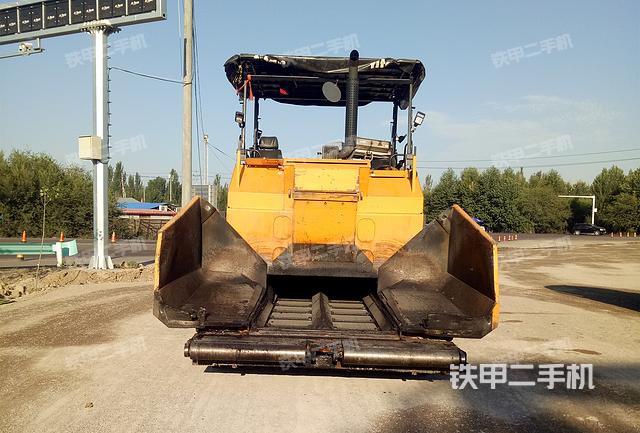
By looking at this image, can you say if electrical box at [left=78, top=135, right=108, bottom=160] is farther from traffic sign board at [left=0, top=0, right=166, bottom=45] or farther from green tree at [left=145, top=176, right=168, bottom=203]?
green tree at [left=145, top=176, right=168, bottom=203]

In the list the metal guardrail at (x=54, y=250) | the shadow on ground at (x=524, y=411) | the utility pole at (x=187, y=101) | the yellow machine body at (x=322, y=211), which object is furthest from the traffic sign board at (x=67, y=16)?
the shadow on ground at (x=524, y=411)

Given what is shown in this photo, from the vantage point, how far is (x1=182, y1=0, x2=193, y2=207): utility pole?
44.1ft

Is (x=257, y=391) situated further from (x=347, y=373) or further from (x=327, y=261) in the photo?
(x=327, y=261)

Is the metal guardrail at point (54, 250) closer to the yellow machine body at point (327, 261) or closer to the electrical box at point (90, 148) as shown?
the electrical box at point (90, 148)

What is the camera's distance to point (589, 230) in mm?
59750

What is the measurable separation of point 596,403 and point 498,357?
5.34 feet

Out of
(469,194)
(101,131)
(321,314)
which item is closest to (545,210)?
(469,194)

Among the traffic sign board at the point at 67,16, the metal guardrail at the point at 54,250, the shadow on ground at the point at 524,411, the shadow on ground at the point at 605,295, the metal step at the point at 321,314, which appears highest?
the traffic sign board at the point at 67,16

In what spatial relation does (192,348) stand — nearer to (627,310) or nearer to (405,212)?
(405,212)

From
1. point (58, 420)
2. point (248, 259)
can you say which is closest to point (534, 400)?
point (248, 259)

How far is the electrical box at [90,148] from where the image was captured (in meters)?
12.6

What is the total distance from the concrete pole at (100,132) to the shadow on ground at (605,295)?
1204cm

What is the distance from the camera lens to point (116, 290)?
11148 millimetres

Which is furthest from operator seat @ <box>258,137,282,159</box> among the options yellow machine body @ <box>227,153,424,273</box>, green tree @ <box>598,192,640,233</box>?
green tree @ <box>598,192,640,233</box>
